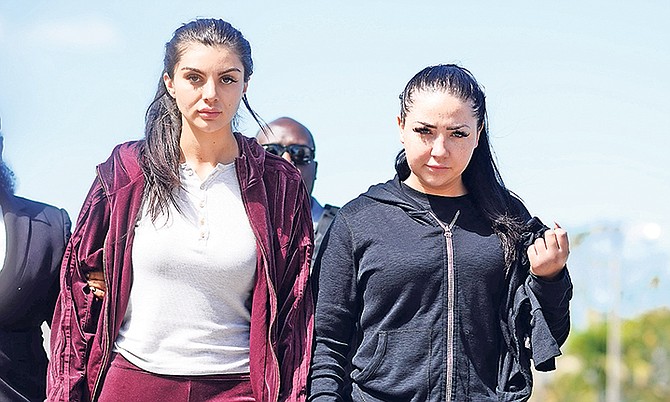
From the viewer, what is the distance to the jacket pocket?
3.96 meters

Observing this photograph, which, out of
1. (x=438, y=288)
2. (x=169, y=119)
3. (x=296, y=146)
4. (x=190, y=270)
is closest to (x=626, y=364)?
(x=296, y=146)

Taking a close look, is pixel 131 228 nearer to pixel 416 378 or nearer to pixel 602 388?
pixel 416 378

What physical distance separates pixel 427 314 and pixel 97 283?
1.14m

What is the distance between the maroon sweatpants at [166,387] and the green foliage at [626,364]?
26.6 m

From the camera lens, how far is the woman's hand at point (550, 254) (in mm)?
3975

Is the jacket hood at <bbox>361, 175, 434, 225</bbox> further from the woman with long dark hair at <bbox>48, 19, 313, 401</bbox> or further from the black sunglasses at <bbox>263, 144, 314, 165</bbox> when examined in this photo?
the black sunglasses at <bbox>263, 144, 314, 165</bbox>

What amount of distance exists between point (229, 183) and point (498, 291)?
1017 mm

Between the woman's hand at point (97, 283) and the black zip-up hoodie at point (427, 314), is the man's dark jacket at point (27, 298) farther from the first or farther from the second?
the black zip-up hoodie at point (427, 314)

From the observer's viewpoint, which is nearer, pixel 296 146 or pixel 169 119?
pixel 169 119

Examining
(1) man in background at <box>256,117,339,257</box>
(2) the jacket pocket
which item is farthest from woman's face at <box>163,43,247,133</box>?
(1) man in background at <box>256,117,339,257</box>

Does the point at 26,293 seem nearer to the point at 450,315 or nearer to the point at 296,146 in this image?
the point at 450,315

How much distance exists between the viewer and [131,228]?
3994mm

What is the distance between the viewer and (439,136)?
404 centimetres

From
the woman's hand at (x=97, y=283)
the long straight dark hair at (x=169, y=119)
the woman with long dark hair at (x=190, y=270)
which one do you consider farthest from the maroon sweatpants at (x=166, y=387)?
the long straight dark hair at (x=169, y=119)
